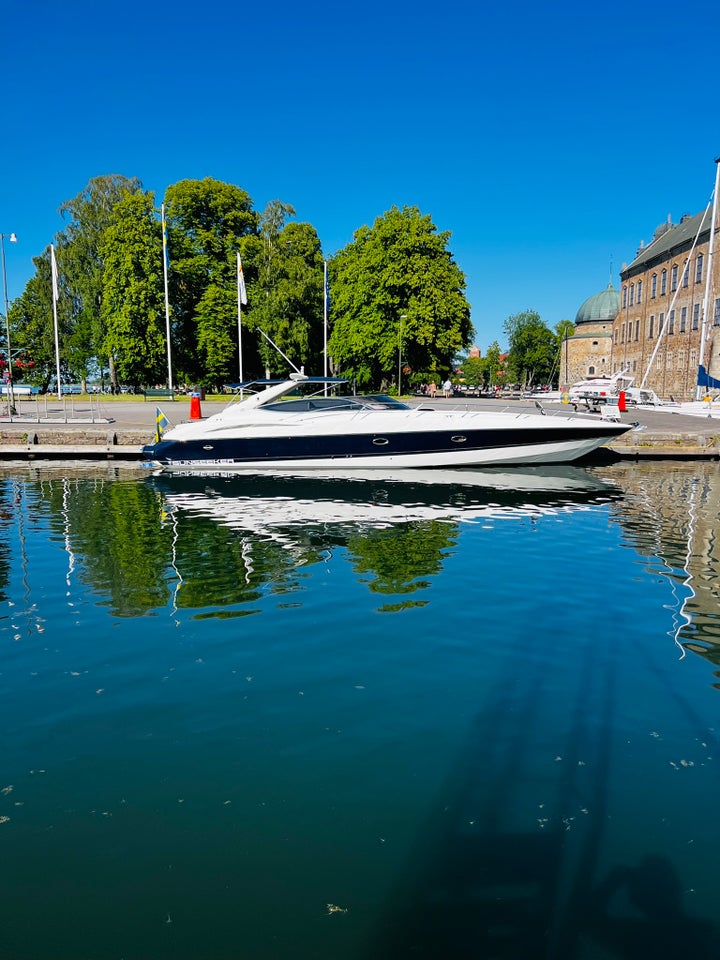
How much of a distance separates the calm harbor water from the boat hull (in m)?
8.33

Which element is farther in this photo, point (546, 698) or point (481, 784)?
point (546, 698)

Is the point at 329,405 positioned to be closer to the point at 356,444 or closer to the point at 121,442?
the point at 356,444

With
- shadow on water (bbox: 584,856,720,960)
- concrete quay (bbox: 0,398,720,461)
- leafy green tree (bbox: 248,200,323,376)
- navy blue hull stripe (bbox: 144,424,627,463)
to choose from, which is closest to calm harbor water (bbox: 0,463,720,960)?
shadow on water (bbox: 584,856,720,960)

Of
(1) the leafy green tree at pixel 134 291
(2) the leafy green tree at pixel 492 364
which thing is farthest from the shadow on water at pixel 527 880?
(2) the leafy green tree at pixel 492 364

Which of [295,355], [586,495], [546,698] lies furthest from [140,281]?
[546,698]

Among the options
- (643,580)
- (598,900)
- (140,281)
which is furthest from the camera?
(140,281)

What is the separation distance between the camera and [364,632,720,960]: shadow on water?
297 centimetres

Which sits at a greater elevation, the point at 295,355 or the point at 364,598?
the point at 295,355

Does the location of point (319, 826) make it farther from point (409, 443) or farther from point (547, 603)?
point (409, 443)

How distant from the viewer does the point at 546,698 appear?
17.4ft

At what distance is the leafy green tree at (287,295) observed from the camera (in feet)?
165

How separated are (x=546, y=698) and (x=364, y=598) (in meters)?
2.97

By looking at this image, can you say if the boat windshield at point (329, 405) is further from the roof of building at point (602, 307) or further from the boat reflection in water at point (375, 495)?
the roof of building at point (602, 307)

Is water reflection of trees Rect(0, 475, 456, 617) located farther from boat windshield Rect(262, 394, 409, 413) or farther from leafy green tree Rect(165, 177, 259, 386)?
leafy green tree Rect(165, 177, 259, 386)
